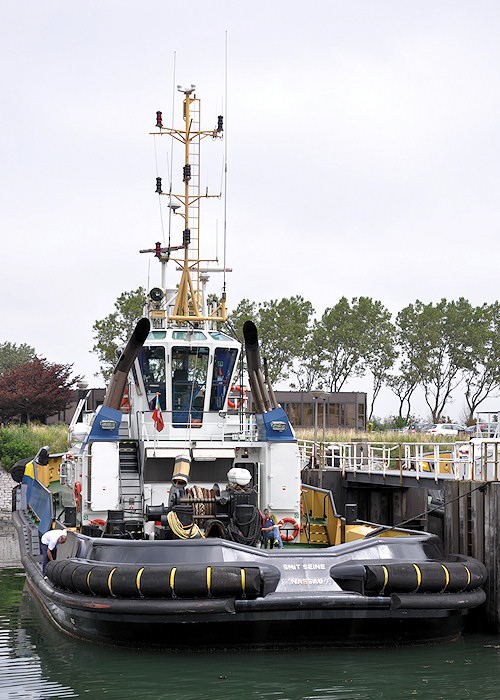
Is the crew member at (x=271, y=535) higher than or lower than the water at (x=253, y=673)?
higher

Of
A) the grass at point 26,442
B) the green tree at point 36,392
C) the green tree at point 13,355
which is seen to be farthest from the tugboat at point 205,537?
the green tree at point 13,355

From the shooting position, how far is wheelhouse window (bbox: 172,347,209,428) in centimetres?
1530

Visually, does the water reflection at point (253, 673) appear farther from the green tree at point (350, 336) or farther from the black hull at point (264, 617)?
the green tree at point (350, 336)

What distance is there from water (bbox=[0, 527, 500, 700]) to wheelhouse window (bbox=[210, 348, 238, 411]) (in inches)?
195

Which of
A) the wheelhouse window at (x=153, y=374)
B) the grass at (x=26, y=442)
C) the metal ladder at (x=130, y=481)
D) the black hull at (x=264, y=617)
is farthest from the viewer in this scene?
the grass at (x=26, y=442)

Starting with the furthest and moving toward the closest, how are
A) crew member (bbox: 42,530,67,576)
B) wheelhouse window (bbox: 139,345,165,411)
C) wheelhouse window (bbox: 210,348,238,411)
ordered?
wheelhouse window (bbox: 210,348,238,411) → wheelhouse window (bbox: 139,345,165,411) → crew member (bbox: 42,530,67,576)

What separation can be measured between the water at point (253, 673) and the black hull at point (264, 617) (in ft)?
0.57

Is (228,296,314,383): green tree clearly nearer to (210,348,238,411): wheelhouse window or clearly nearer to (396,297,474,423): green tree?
(396,297,474,423): green tree

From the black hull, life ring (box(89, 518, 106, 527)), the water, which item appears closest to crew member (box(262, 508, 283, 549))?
the black hull

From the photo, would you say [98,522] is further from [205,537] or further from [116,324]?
[116,324]

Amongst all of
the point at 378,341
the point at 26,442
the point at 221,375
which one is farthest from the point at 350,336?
the point at 221,375

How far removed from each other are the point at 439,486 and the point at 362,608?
5.84 m

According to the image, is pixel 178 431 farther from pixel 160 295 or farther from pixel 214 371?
pixel 160 295

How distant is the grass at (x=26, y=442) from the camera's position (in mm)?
37938
